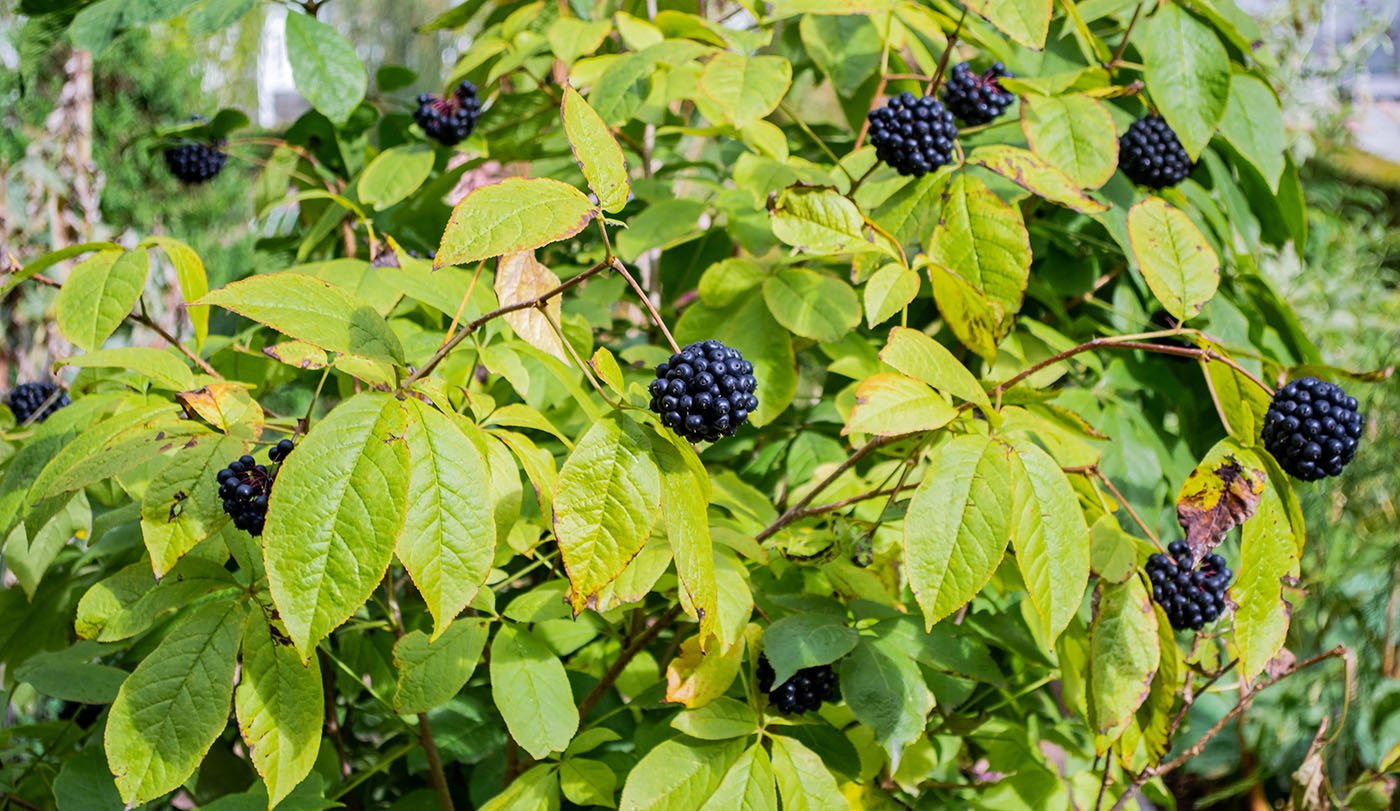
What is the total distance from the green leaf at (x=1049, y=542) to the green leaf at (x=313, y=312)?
0.48m

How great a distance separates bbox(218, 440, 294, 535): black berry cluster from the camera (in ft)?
2.61

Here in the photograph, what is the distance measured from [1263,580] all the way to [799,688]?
0.41m

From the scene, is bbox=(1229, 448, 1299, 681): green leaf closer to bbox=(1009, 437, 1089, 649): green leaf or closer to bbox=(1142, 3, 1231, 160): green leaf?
bbox=(1009, 437, 1089, 649): green leaf

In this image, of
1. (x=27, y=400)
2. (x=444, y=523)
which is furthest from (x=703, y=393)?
(x=27, y=400)

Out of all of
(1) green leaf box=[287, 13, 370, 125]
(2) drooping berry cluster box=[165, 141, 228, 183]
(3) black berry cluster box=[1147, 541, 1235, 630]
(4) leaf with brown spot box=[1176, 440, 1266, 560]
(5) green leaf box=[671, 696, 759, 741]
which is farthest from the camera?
(2) drooping berry cluster box=[165, 141, 228, 183]

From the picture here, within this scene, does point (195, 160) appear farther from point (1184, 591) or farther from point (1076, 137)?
point (1184, 591)

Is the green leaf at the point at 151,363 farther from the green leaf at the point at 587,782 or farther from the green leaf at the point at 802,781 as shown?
Answer: the green leaf at the point at 802,781

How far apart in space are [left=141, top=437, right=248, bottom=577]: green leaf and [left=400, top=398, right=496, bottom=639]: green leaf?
0.25 m

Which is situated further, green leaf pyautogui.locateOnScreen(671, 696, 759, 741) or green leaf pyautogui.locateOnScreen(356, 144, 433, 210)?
green leaf pyautogui.locateOnScreen(356, 144, 433, 210)

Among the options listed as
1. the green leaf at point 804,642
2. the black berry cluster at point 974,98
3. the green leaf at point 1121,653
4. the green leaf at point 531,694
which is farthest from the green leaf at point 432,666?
the black berry cluster at point 974,98

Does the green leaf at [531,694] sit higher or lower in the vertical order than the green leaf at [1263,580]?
lower

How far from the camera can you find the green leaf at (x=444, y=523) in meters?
0.65

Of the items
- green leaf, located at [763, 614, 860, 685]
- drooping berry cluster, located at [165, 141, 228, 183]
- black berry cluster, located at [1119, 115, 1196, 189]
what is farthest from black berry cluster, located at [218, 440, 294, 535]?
drooping berry cluster, located at [165, 141, 228, 183]

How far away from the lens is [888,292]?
3.07 ft
